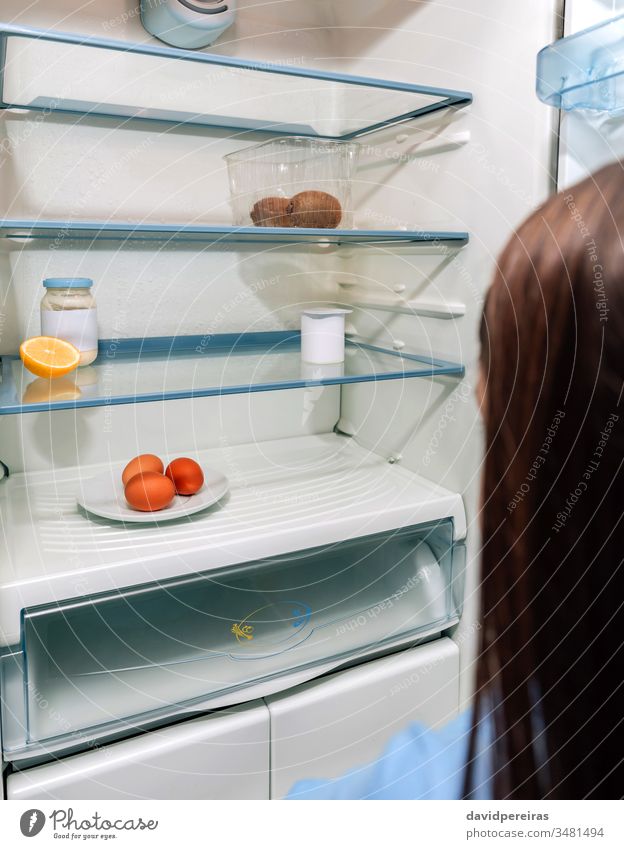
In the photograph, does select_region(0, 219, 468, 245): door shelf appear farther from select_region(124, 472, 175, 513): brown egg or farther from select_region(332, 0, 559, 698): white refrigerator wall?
select_region(124, 472, 175, 513): brown egg

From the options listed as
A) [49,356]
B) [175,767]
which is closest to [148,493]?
[49,356]

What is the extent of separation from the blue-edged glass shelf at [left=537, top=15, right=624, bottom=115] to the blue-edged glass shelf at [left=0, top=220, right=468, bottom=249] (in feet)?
0.79

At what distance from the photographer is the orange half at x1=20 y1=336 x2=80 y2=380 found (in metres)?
0.89

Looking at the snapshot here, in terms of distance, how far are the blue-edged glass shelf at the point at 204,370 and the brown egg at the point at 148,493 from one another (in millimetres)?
130

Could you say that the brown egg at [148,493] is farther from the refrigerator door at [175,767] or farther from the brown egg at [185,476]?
the refrigerator door at [175,767]

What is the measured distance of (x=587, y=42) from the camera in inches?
31.4

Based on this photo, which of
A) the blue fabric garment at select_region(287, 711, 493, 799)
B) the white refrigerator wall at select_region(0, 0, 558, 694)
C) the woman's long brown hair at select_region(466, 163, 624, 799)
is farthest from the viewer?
the white refrigerator wall at select_region(0, 0, 558, 694)

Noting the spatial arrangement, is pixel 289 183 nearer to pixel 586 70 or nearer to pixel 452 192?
pixel 452 192

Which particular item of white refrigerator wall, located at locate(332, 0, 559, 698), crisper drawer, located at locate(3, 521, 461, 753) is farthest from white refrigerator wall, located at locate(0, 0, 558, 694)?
crisper drawer, located at locate(3, 521, 461, 753)

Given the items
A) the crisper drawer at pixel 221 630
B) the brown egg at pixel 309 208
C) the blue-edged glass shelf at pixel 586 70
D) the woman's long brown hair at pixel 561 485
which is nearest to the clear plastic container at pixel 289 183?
the brown egg at pixel 309 208

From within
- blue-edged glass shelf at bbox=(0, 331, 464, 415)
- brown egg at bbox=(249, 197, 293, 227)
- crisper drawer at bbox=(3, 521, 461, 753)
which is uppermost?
brown egg at bbox=(249, 197, 293, 227)

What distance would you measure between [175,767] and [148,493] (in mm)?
390

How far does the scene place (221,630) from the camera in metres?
1.04

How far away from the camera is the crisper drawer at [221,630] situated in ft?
2.93
